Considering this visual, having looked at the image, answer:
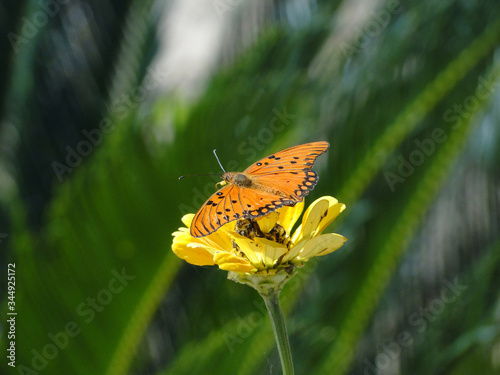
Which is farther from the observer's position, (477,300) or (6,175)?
(6,175)

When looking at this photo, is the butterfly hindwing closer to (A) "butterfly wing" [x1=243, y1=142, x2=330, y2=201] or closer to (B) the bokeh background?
(A) "butterfly wing" [x1=243, y1=142, x2=330, y2=201]

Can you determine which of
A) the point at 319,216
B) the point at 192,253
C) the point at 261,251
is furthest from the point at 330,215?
the point at 192,253

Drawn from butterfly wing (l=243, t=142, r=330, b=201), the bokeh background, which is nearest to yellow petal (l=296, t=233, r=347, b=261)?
butterfly wing (l=243, t=142, r=330, b=201)

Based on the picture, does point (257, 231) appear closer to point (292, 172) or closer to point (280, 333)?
point (292, 172)

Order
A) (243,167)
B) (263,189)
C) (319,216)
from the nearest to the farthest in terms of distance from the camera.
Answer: (319,216)
(263,189)
(243,167)

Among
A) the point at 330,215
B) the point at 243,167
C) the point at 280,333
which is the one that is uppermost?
the point at 243,167

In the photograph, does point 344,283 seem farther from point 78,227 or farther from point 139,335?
point 78,227

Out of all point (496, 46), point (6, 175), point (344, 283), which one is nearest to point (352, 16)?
point (496, 46)
